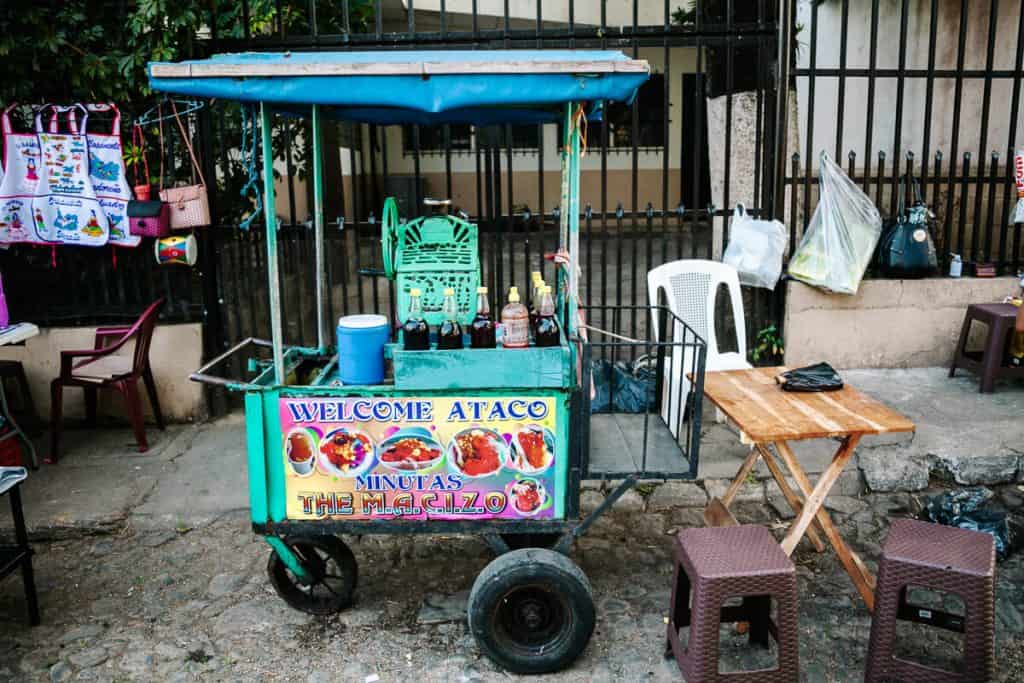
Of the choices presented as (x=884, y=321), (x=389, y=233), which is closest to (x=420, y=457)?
(x=389, y=233)

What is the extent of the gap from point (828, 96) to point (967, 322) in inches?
187

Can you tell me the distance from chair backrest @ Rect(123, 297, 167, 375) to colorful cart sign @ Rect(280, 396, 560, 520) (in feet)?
8.61

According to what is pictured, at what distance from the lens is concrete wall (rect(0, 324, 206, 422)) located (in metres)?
5.85

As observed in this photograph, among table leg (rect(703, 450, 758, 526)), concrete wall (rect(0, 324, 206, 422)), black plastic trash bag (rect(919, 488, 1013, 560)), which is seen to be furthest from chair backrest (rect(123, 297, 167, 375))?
black plastic trash bag (rect(919, 488, 1013, 560))

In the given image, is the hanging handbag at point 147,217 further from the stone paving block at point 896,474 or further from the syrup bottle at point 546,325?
the stone paving block at point 896,474

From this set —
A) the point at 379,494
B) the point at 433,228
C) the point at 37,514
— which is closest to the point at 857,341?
the point at 433,228

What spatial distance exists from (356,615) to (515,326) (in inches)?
62.8

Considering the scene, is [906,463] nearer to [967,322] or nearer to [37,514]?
[967,322]

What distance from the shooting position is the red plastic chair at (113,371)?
5.36 meters

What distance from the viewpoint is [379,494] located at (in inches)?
134

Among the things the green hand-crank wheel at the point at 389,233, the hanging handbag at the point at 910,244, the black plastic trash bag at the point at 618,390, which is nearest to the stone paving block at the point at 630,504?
the black plastic trash bag at the point at 618,390

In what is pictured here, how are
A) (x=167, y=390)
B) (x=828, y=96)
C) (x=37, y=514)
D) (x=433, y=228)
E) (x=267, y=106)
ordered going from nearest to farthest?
(x=267, y=106) → (x=433, y=228) → (x=37, y=514) → (x=167, y=390) → (x=828, y=96)

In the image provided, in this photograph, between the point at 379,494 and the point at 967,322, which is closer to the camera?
the point at 379,494

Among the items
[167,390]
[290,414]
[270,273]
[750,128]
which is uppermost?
[750,128]
